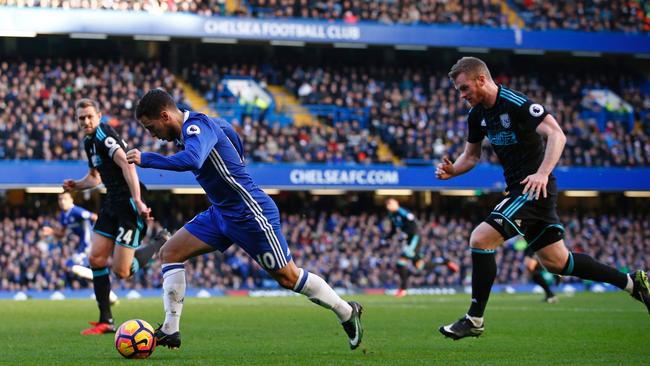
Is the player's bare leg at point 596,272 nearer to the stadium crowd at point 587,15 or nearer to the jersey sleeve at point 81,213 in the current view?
the jersey sleeve at point 81,213

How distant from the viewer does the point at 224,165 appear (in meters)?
8.59

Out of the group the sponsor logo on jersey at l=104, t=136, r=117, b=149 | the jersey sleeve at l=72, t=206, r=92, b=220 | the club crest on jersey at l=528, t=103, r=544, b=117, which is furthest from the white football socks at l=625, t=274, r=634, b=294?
the jersey sleeve at l=72, t=206, r=92, b=220

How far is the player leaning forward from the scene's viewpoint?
9008mm

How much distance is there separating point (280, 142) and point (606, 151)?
12535mm

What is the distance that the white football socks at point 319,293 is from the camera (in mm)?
8867

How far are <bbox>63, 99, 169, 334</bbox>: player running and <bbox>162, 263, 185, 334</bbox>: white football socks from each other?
2778 millimetres

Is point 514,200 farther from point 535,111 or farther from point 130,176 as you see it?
point 130,176

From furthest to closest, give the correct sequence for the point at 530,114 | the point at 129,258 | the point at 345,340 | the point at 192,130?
1. the point at 129,258
2. the point at 345,340
3. the point at 530,114
4. the point at 192,130

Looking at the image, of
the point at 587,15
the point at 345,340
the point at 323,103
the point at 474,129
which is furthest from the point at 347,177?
the point at 474,129

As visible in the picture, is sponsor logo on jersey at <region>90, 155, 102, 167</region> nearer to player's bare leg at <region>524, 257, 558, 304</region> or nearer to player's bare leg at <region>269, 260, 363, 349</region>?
player's bare leg at <region>269, 260, 363, 349</region>

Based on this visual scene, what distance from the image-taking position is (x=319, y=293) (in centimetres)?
889

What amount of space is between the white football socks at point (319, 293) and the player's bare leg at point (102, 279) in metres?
3.90

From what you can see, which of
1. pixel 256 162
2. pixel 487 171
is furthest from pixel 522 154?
pixel 487 171

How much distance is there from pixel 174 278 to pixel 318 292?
51.1 inches
